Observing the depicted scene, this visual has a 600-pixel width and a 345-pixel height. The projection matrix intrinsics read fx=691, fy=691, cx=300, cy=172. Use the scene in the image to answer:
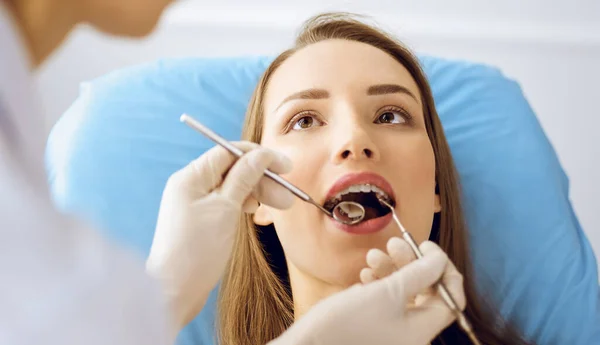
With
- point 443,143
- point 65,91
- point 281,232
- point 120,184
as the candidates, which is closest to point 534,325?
point 443,143

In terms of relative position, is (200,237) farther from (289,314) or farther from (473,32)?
(473,32)

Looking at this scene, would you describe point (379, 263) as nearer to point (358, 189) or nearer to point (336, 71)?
point (358, 189)

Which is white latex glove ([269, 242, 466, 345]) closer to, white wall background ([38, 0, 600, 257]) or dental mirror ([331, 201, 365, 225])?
dental mirror ([331, 201, 365, 225])

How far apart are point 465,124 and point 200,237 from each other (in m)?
0.83

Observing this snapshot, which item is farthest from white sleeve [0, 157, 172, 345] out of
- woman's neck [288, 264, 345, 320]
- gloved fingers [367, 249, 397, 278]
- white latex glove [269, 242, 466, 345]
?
woman's neck [288, 264, 345, 320]

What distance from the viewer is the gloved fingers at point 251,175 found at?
1065mm

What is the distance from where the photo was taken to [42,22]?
0.61m

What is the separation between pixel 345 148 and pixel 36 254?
0.57m

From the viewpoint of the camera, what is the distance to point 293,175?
3.70ft

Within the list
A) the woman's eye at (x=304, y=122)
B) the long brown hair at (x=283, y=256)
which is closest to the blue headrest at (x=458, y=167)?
the long brown hair at (x=283, y=256)

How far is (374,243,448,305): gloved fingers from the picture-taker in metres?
0.92

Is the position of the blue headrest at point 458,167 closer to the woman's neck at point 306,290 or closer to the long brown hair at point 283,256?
the long brown hair at point 283,256

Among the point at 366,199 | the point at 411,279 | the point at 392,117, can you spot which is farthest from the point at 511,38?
the point at 411,279

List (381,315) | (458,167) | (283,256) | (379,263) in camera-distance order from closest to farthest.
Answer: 1. (381,315)
2. (379,263)
3. (283,256)
4. (458,167)
